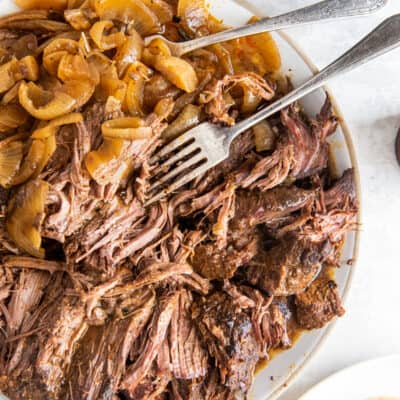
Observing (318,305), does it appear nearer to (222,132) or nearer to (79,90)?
(222,132)

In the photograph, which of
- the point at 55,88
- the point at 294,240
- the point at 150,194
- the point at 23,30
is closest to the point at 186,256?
the point at 150,194

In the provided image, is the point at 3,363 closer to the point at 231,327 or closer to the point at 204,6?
the point at 231,327

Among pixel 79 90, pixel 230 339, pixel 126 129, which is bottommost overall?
pixel 230 339

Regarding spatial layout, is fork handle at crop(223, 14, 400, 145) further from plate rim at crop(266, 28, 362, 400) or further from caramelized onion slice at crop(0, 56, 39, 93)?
caramelized onion slice at crop(0, 56, 39, 93)

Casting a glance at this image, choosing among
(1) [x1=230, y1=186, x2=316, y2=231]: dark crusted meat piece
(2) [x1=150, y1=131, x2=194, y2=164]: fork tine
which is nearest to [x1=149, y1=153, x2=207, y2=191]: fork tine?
(2) [x1=150, y1=131, x2=194, y2=164]: fork tine

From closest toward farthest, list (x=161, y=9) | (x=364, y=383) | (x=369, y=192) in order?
(x=161, y=9), (x=369, y=192), (x=364, y=383)

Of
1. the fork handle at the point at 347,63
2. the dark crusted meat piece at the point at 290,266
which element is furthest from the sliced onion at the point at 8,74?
the dark crusted meat piece at the point at 290,266

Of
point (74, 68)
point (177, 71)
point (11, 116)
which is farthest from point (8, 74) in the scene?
point (177, 71)

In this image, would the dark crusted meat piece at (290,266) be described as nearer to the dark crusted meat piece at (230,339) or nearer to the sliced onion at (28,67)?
the dark crusted meat piece at (230,339)
